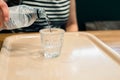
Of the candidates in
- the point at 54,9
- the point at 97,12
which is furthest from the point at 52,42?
the point at 97,12

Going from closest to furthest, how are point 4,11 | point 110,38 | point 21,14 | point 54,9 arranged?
point 4,11
point 21,14
point 110,38
point 54,9

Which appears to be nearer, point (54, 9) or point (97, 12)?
point (54, 9)

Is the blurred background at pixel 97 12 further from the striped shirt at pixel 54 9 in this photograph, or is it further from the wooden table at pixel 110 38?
the wooden table at pixel 110 38


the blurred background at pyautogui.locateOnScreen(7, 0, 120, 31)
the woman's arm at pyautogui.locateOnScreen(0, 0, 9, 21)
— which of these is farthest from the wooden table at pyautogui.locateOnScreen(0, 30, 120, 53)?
the blurred background at pyautogui.locateOnScreen(7, 0, 120, 31)

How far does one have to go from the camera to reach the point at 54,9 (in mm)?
1299

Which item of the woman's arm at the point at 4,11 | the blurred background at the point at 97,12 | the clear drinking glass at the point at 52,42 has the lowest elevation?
the blurred background at the point at 97,12

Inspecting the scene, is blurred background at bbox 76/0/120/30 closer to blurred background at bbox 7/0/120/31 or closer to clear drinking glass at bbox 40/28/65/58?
blurred background at bbox 7/0/120/31

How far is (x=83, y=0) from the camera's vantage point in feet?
6.48

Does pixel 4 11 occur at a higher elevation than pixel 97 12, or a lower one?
higher

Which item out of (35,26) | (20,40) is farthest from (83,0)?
(20,40)

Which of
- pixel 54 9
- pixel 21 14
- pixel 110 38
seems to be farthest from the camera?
pixel 54 9

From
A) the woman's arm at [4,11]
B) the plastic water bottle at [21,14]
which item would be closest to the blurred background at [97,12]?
the plastic water bottle at [21,14]

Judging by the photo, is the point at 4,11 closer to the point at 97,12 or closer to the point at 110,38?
the point at 110,38

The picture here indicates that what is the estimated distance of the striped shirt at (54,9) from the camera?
125 cm
